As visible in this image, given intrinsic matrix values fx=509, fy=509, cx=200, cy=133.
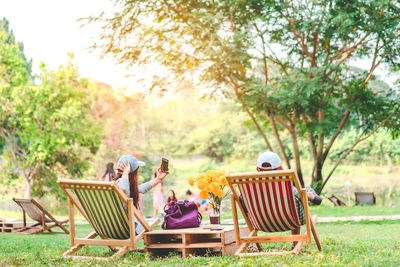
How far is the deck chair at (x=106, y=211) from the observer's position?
489cm

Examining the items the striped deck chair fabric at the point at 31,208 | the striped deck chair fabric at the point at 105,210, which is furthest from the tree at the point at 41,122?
the striped deck chair fabric at the point at 105,210

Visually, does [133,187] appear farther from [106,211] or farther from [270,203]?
[270,203]

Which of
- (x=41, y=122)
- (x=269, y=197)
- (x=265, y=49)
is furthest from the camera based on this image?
(x=41, y=122)

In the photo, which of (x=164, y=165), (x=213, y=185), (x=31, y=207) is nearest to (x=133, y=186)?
(x=164, y=165)

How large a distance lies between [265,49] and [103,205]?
11130 millimetres

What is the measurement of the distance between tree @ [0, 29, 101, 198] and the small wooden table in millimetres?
13529

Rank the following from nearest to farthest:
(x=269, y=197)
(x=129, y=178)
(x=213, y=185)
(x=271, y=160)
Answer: (x=269, y=197) < (x=271, y=160) < (x=129, y=178) < (x=213, y=185)

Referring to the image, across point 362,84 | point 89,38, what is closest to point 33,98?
point 89,38

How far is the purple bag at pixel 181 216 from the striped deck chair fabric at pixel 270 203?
3.09 ft

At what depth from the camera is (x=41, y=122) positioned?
19.2m

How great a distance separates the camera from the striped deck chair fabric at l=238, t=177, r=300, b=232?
15.0 feet

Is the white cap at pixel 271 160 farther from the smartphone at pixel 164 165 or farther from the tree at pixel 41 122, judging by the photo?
the tree at pixel 41 122

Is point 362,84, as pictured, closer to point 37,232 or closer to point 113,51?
point 113,51

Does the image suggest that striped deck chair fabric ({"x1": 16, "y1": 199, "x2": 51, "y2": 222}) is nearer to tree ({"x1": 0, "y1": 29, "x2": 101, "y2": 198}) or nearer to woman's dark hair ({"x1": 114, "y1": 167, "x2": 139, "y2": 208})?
woman's dark hair ({"x1": 114, "y1": 167, "x2": 139, "y2": 208})
